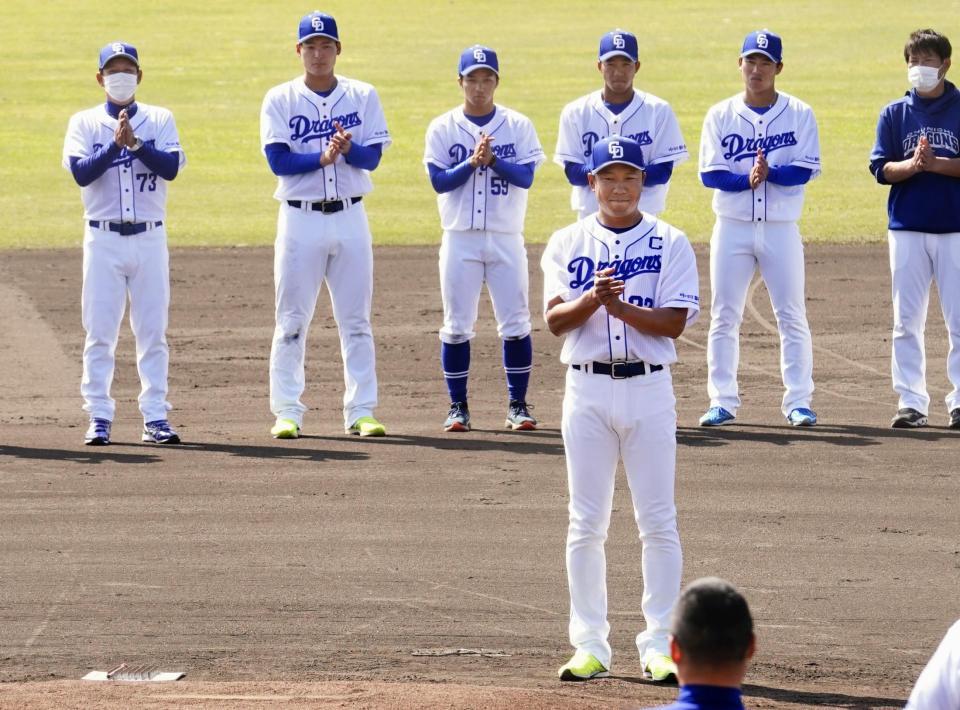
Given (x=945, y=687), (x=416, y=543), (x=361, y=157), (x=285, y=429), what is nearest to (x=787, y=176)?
(x=361, y=157)

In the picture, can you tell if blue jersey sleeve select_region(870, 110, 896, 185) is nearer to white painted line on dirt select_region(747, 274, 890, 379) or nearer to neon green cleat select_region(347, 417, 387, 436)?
white painted line on dirt select_region(747, 274, 890, 379)

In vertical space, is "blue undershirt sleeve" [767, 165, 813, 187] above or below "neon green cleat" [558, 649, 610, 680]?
above

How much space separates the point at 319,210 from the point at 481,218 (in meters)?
1.14

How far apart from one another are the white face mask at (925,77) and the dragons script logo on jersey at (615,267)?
492 cm

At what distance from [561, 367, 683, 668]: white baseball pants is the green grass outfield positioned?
44.8 feet

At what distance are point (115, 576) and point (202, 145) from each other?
20487 mm

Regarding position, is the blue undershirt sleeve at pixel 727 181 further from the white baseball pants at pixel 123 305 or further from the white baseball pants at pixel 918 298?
the white baseball pants at pixel 123 305

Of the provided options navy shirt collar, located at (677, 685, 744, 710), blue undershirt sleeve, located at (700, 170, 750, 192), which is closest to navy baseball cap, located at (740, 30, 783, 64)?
blue undershirt sleeve, located at (700, 170, 750, 192)

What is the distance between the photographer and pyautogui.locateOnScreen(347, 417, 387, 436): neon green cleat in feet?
→ 38.5

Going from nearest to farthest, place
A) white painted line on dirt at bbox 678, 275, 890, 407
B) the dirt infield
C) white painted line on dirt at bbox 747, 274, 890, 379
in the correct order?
the dirt infield → white painted line on dirt at bbox 678, 275, 890, 407 → white painted line on dirt at bbox 747, 274, 890, 379

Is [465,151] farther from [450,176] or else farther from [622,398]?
[622,398]

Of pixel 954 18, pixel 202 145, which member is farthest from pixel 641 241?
pixel 954 18

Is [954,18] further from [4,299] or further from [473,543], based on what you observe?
[473,543]

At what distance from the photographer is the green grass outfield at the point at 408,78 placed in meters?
22.9
